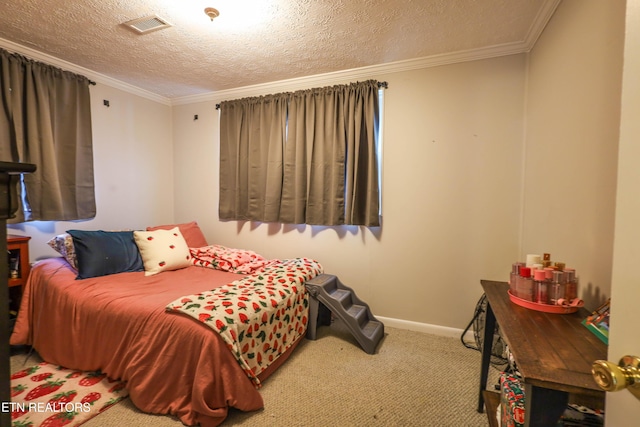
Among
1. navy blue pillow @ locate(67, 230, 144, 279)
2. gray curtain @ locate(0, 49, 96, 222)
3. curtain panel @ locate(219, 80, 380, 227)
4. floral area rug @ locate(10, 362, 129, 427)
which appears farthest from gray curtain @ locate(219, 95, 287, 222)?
floral area rug @ locate(10, 362, 129, 427)

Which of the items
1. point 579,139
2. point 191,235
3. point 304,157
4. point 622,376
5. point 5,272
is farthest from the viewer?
point 191,235

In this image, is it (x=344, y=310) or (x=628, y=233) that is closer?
(x=628, y=233)

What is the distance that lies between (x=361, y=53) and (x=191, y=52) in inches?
55.1

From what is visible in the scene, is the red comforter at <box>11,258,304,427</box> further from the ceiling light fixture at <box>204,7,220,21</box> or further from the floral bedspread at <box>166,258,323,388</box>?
the ceiling light fixture at <box>204,7,220,21</box>

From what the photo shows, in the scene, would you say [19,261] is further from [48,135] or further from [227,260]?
[227,260]

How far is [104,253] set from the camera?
85.8 inches

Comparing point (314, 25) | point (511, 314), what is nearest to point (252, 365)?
point (511, 314)

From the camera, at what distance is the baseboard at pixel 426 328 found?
2.35 m

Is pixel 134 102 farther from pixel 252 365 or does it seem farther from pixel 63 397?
pixel 252 365

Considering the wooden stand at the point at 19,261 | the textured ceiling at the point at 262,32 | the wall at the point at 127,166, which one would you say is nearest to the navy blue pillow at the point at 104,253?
the wooden stand at the point at 19,261

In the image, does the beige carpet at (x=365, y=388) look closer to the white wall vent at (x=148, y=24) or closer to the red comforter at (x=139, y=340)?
the red comforter at (x=139, y=340)

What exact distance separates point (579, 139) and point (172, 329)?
2285mm

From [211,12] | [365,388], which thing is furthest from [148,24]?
[365,388]

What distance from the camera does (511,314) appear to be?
1.14 metres
